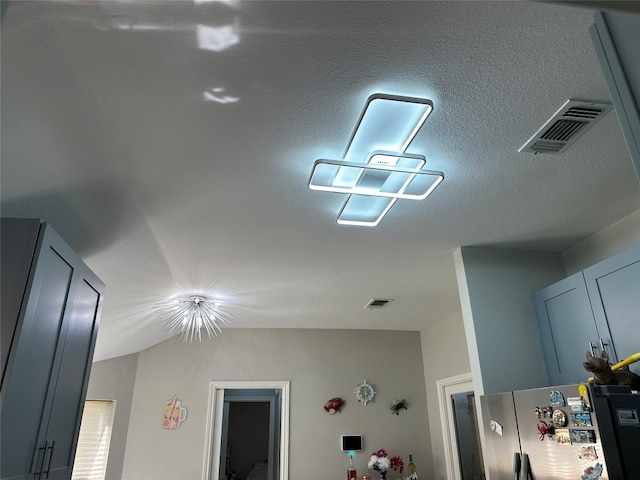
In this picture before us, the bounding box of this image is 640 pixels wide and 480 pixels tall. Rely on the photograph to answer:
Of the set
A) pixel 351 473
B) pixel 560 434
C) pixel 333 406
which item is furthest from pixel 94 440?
pixel 560 434

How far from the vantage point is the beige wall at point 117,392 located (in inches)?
188

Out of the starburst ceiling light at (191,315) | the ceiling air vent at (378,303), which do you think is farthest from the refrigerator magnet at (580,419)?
the starburst ceiling light at (191,315)

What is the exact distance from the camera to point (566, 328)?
2.75 m

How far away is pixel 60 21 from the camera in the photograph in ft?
4.48

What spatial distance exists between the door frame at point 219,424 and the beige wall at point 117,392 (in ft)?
2.90

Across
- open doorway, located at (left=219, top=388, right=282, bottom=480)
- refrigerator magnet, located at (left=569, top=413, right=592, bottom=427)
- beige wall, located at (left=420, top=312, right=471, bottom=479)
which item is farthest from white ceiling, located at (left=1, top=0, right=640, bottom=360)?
open doorway, located at (left=219, top=388, right=282, bottom=480)

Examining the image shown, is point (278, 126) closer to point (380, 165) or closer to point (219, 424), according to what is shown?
point (380, 165)

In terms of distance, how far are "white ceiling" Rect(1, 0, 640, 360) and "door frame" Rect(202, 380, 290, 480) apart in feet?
8.07

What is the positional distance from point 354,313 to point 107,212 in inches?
123

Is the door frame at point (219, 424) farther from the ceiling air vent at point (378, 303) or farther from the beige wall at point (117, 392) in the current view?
the ceiling air vent at point (378, 303)

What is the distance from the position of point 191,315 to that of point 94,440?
173 centimetres

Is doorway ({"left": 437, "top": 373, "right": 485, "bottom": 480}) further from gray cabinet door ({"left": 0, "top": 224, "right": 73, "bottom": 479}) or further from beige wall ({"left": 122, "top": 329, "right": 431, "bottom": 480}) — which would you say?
gray cabinet door ({"left": 0, "top": 224, "right": 73, "bottom": 479})

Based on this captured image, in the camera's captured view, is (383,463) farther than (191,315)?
Yes

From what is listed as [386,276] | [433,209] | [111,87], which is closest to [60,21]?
[111,87]
